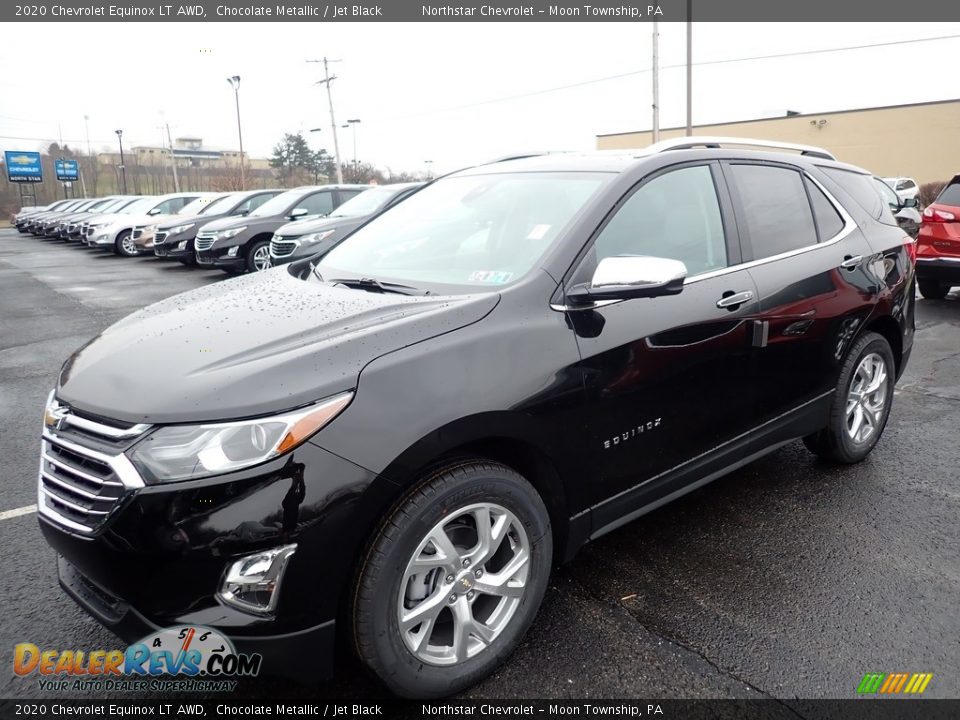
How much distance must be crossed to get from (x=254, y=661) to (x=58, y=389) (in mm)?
1139

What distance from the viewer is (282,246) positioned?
37.6ft

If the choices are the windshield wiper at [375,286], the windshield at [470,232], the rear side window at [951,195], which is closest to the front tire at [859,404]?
the windshield at [470,232]

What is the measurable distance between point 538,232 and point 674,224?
681 millimetres

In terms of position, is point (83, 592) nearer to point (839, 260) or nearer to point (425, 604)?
point (425, 604)

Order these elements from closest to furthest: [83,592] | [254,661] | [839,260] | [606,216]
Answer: [254,661] → [83,592] → [606,216] → [839,260]

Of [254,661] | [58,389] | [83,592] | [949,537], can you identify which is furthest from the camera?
[949,537]

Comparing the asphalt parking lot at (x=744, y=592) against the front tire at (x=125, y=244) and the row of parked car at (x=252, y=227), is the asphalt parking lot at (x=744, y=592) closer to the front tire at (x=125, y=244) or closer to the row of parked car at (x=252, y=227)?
the row of parked car at (x=252, y=227)

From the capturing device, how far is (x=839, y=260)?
3.75 metres

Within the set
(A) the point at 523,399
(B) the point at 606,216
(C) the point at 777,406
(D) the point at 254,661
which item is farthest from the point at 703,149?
(D) the point at 254,661

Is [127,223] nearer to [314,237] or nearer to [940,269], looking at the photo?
[314,237]

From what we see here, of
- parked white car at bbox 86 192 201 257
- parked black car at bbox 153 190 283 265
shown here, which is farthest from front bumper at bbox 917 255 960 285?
parked white car at bbox 86 192 201 257

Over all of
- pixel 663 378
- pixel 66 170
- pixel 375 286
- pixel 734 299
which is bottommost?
pixel 663 378

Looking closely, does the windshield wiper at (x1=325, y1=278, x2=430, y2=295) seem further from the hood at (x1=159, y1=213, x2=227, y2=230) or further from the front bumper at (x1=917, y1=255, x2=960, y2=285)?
the hood at (x1=159, y1=213, x2=227, y2=230)

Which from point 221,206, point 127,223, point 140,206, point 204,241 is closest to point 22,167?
point 140,206
